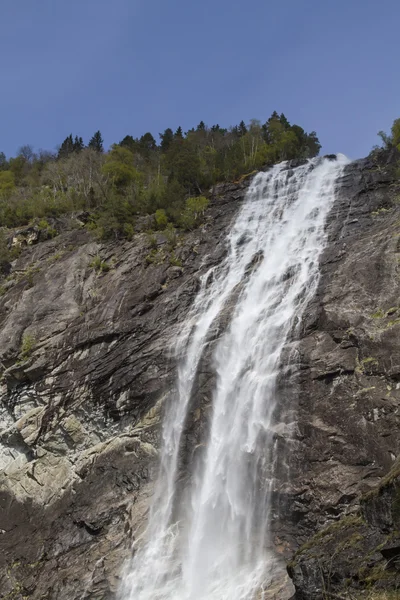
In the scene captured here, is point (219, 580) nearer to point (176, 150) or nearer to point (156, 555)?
point (156, 555)

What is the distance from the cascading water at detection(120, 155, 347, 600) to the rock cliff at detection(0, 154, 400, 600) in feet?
2.13

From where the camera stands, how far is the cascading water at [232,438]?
17328 mm

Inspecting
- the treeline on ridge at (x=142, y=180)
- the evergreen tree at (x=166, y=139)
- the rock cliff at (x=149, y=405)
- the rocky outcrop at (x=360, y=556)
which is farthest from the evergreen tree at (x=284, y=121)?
the rocky outcrop at (x=360, y=556)

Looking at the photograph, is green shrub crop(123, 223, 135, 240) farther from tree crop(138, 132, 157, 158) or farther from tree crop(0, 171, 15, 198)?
tree crop(138, 132, 157, 158)

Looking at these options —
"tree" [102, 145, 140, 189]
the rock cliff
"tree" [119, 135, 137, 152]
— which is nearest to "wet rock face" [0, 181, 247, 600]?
the rock cliff

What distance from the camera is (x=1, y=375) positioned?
2761 centimetres

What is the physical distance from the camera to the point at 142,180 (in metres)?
48.0

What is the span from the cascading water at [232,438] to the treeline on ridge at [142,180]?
32.7 ft

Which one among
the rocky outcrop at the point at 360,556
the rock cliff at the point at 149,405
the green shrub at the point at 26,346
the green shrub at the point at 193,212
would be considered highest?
the green shrub at the point at 193,212

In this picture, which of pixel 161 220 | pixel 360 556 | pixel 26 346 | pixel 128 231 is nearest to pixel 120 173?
pixel 161 220

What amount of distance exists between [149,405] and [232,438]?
15.4 ft

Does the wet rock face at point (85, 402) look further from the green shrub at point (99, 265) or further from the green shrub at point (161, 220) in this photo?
the green shrub at point (161, 220)

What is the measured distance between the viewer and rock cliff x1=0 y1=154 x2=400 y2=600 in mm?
17047

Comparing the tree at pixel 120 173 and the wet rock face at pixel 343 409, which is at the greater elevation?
the tree at pixel 120 173
